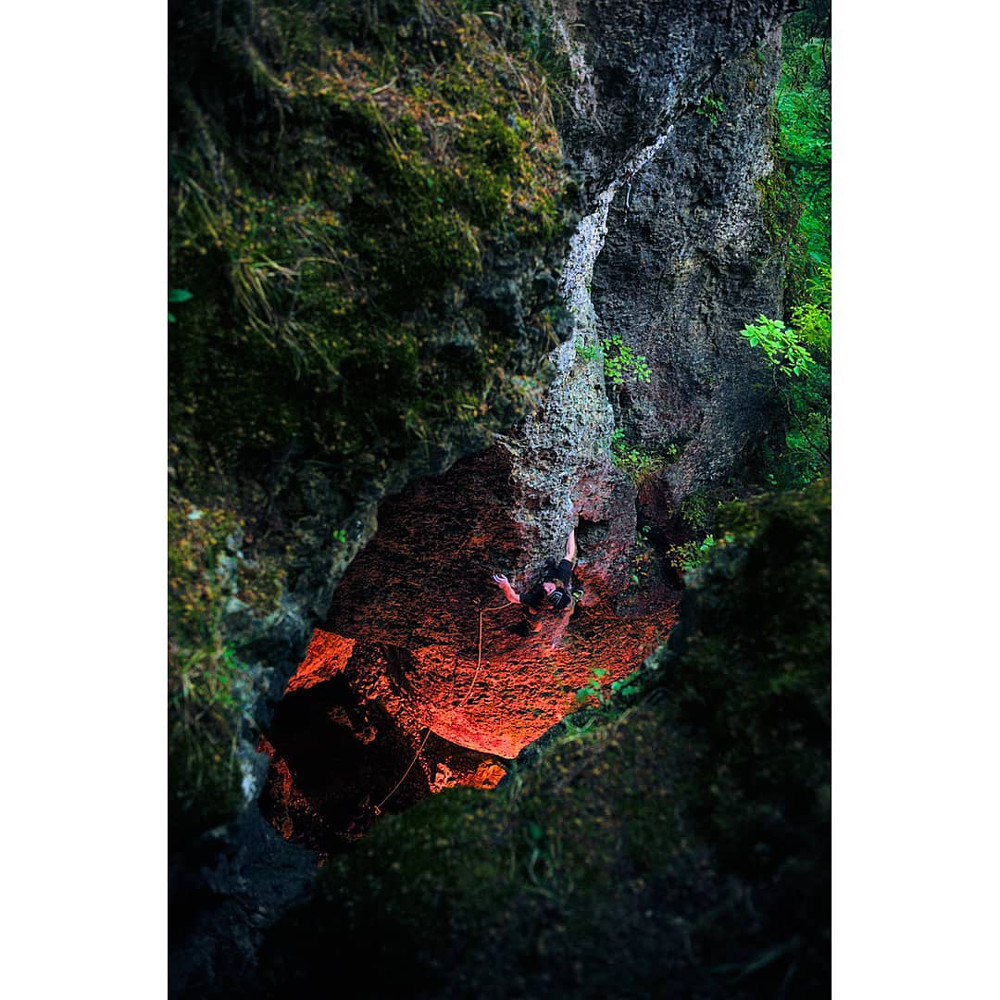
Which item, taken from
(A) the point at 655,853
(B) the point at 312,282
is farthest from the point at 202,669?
(A) the point at 655,853

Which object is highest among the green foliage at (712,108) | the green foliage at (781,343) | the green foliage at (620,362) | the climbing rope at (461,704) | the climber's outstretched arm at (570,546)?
the green foliage at (712,108)

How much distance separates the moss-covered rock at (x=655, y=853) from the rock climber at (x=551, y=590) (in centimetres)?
216

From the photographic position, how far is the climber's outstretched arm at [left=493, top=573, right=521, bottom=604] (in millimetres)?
4566

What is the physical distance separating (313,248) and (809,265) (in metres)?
4.55

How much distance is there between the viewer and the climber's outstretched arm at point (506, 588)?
180 inches

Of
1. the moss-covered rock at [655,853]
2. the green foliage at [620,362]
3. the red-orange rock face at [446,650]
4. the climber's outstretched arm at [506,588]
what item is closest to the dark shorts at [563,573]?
the red-orange rock face at [446,650]

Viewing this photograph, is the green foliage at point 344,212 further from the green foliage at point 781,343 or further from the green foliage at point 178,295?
the green foliage at point 781,343

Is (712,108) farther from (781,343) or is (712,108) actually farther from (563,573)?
(563,573)

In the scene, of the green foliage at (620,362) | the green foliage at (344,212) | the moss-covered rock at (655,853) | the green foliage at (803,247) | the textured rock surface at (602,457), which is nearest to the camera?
the moss-covered rock at (655,853)

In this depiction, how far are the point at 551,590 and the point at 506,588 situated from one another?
31 cm

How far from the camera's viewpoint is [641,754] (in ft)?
7.64

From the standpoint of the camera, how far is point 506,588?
15.1 feet

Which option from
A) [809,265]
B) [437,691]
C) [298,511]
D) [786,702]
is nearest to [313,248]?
[298,511]

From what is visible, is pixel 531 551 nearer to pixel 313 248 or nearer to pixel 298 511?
pixel 298 511
